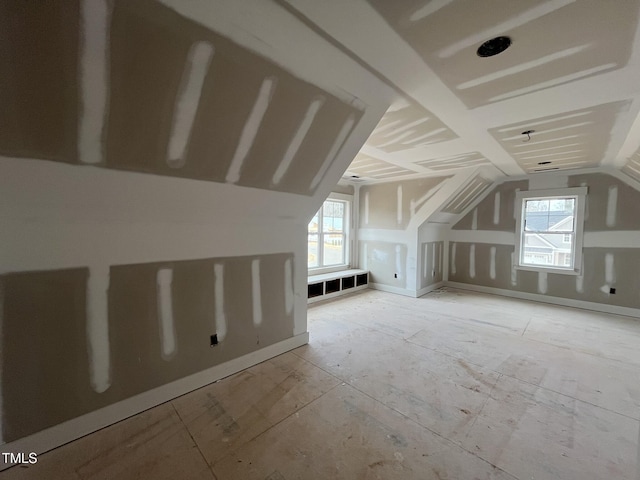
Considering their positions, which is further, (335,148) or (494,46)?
(335,148)

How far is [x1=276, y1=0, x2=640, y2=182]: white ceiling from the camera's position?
1.20 meters

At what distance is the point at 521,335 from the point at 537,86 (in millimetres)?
2945

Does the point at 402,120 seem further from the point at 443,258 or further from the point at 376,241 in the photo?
the point at 443,258

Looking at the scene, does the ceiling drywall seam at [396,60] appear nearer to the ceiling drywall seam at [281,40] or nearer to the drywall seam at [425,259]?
the ceiling drywall seam at [281,40]

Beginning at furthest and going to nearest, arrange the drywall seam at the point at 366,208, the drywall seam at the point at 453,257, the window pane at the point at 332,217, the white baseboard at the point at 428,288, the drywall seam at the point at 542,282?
the drywall seam at the point at 453,257 → the drywall seam at the point at 366,208 → the window pane at the point at 332,217 → the white baseboard at the point at 428,288 → the drywall seam at the point at 542,282

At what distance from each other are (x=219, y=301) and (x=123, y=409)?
3.08 feet

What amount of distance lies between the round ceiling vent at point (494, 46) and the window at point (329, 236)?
3.46 m

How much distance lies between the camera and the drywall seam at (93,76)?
102cm

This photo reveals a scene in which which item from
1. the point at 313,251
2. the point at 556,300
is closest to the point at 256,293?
the point at 313,251

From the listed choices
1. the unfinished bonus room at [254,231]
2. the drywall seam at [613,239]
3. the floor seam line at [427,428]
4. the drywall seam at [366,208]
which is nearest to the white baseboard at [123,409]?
the unfinished bonus room at [254,231]

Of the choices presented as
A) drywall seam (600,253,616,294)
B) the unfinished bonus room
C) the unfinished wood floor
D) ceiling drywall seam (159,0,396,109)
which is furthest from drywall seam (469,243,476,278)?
ceiling drywall seam (159,0,396,109)

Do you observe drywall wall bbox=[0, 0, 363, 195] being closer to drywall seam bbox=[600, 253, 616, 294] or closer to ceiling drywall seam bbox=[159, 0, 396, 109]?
ceiling drywall seam bbox=[159, 0, 396, 109]

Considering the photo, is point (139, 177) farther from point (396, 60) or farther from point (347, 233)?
point (347, 233)

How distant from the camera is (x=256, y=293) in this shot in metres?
2.53
